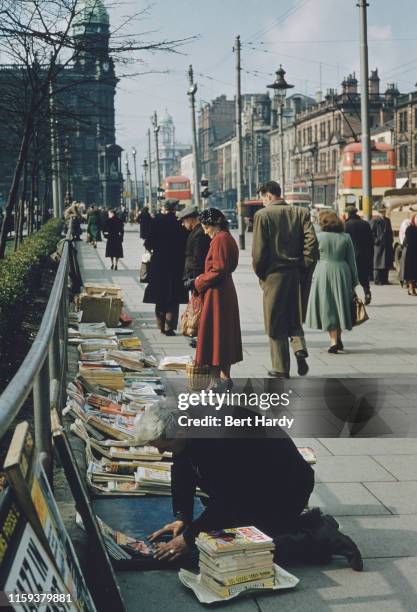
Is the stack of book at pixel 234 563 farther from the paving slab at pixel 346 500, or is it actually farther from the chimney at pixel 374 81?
the chimney at pixel 374 81

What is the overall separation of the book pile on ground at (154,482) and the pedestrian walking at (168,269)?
274 inches

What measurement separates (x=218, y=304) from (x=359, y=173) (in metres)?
32.1

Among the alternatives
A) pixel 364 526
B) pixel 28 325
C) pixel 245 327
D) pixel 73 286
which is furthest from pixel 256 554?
pixel 73 286

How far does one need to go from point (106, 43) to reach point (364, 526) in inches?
308

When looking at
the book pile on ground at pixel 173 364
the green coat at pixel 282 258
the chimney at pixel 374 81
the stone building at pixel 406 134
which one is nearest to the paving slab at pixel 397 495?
the green coat at pixel 282 258

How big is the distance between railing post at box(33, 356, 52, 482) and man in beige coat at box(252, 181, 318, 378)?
195 inches

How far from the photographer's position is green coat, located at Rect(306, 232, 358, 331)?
431 inches

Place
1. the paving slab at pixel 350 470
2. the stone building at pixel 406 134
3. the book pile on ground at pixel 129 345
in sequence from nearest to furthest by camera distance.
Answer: the paving slab at pixel 350 470, the book pile on ground at pixel 129 345, the stone building at pixel 406 134

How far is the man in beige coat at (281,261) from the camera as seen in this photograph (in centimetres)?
906

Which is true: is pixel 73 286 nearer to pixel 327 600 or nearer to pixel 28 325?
pixel 28 325

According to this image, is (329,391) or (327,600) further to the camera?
(329,391)

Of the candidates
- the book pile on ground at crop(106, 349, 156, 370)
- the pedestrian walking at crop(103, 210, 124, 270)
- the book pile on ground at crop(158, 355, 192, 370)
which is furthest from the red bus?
the book pile on ground at crop(158, 355, 192, 370)

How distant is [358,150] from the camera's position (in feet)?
133

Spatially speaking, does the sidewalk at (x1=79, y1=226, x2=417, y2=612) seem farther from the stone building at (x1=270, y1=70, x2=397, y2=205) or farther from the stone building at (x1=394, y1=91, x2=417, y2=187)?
the stone building at (x1=270, y1=70, x2=397, y2=205)
